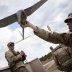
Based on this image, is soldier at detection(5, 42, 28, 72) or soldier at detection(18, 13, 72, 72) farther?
soldier at detection(5, 42, 28, 72)

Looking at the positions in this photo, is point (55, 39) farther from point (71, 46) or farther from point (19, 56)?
point (19, 56)

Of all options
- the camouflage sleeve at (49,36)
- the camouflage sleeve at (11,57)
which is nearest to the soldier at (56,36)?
the camouflage sleeve at (49,36)

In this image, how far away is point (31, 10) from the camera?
5160 millimetres

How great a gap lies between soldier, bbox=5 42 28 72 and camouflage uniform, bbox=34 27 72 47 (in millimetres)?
4857

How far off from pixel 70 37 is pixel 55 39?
0.31 metres

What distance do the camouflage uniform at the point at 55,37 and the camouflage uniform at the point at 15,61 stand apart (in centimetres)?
485

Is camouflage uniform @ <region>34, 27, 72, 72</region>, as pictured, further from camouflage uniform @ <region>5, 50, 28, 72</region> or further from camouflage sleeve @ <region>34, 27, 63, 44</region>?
camouflage uniform @ <region>5, 50, 28, 72</region>

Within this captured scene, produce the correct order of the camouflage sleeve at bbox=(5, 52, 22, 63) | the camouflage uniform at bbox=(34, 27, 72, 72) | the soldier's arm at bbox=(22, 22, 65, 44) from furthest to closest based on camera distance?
the camouflage sleeve at bbox=(5, 52, 22, 63), the camouflage uniform at bbox=(34, 27, 72, 72), the soldier's arm at bbox=(22, 22, 65, 44)

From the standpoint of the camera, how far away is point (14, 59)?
33.1 ft

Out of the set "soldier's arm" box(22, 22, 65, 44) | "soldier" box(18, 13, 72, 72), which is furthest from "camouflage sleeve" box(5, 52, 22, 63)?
"soldier's arm" box(22, 22, 65, 44)

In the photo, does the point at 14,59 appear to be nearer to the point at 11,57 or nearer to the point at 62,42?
the point at 11,57

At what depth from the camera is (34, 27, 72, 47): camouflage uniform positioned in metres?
4.91

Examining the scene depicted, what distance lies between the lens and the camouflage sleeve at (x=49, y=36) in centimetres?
490

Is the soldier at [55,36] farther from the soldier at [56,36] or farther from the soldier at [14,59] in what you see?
the soldier at [14,59]
